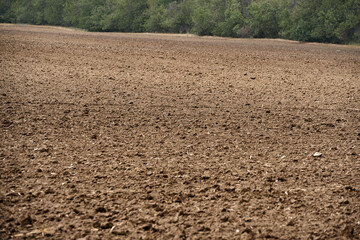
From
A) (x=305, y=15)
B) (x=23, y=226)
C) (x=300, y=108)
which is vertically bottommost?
(x=23, y=226)

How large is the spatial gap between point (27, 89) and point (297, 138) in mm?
5569

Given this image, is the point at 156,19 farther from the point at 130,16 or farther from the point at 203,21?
the point at 203,21

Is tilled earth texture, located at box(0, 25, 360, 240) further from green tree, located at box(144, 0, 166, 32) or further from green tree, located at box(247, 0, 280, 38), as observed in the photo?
green tree, located at box(144, 0, 166, 32)

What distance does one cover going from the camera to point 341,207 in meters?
3.11

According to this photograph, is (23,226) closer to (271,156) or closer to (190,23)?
(271,156)

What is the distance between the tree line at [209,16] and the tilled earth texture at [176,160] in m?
24.2

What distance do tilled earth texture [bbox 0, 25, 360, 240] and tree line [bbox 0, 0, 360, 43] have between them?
953 inches

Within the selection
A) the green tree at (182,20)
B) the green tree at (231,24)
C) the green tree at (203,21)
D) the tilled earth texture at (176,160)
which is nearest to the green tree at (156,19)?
the green tree at (182,20)

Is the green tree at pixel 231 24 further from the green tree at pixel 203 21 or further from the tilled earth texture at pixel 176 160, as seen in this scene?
the tilled earth texture at pixel 176 160

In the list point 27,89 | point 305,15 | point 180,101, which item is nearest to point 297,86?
point 180,101

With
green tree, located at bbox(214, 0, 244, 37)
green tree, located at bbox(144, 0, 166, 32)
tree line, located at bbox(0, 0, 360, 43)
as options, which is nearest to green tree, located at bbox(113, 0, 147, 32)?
tree line, located at bbox(0, 0, 360, 43)

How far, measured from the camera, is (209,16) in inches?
1518

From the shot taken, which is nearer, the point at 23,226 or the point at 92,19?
the point at 23,226

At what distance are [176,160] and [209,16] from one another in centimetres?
3680
